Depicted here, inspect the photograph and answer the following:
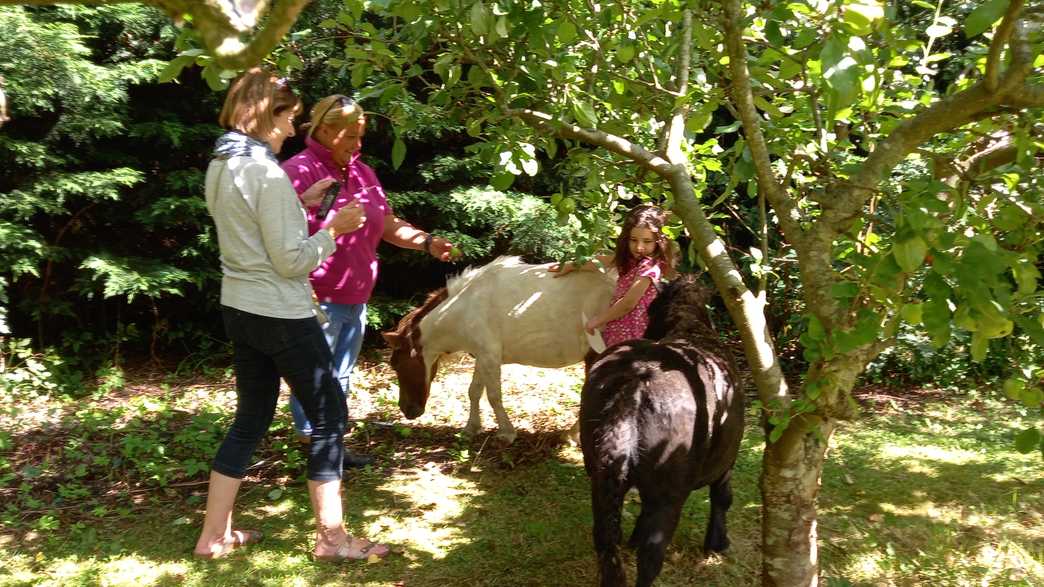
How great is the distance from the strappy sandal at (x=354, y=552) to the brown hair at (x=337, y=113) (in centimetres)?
211

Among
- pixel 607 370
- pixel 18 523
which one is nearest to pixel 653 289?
pixel 607 370

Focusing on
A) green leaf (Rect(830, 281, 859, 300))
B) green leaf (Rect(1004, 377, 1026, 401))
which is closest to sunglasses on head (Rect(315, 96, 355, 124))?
green leaf (Rect(830, 281, 859, 300))

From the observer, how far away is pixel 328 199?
3.76 meters

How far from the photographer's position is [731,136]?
8609 mm

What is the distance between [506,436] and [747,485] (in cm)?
165

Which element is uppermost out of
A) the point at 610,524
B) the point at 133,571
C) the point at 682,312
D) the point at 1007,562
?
the point at 682,312

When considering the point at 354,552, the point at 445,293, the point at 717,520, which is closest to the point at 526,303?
the point at 445,293

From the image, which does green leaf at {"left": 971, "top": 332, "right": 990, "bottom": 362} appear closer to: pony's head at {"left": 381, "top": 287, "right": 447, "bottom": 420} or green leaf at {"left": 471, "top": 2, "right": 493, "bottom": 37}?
green leaf at {"left": 471, "top": 2, "right": 493, "bottom": 37}

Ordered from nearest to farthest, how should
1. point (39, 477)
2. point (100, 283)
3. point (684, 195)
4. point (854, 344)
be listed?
point (854, 344) → point (684, 195) → point (39, 477) → point (100, 283)

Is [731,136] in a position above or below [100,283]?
above

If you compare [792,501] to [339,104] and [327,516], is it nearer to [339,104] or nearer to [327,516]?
[327,516]

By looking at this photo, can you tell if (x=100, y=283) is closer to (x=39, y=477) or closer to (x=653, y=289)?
(x=39, y=477)

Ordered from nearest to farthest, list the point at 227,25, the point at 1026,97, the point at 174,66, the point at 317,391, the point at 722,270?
the point at 227,25 → the point at 1026,97 → the point at 174,66 → the point at 722,270 → the point at 317,391

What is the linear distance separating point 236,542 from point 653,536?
2140 millimetres
